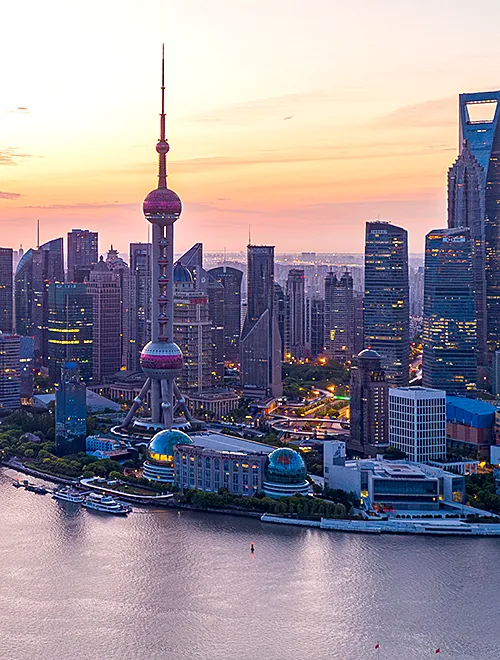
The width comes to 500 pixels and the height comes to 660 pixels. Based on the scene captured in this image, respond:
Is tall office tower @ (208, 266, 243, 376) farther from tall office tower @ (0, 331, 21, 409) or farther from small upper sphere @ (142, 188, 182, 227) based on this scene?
small upper sphere @ (142, 188, 182, 227)

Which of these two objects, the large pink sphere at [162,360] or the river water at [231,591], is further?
the large pink sphere at [162,360]

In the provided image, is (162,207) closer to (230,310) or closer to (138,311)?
(138,311)

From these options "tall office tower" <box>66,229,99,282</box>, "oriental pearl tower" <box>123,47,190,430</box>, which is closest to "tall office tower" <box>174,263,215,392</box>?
"oriental pearl tower" <box>123,47,190,430</box>

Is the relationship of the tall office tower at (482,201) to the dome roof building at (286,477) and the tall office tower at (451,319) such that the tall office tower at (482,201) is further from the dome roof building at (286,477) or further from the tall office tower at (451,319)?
the dome roof building at (286,477)

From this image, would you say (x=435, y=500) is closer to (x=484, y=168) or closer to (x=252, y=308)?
(x=252, y=308)

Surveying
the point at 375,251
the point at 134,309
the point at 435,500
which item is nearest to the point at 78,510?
the point at 435,500

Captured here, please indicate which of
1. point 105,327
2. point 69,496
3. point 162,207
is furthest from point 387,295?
point 69,496

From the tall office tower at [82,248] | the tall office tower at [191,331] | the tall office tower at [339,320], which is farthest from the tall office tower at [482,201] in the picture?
the tall office tower at [82,248]
